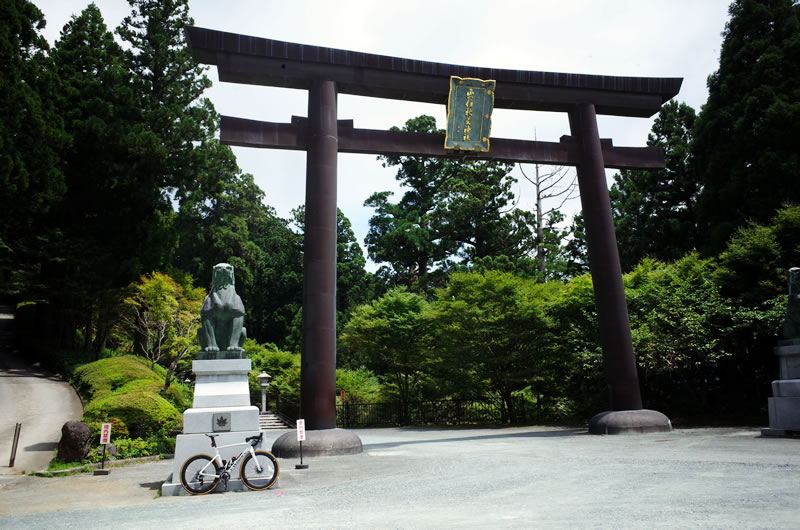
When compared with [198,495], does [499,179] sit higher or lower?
higher

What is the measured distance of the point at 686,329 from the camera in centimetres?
1627

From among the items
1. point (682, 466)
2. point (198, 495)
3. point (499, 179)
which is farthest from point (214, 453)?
point (499, 179)

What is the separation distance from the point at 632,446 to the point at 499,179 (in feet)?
87.1

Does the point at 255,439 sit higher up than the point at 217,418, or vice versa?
the point at 217,418

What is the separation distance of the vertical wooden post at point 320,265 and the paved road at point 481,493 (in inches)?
54.6

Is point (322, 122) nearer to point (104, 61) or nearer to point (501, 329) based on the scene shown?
point (501, 329)

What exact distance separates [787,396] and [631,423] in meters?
3.22

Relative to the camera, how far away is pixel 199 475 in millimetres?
7430

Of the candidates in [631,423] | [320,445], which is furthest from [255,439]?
[631,423]

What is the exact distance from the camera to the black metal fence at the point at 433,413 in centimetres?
2270

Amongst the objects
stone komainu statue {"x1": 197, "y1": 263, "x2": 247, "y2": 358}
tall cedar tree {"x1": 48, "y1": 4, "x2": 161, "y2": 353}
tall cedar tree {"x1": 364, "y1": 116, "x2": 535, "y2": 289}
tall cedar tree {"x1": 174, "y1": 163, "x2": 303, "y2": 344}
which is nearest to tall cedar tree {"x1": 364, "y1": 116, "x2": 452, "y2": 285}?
tall cedar tree {"x1": 364, "y1": 116, "x2": 535, "y2": 289}

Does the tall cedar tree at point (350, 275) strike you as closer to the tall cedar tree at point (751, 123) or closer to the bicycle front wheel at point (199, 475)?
the tall cedar tree at point (751, 123)

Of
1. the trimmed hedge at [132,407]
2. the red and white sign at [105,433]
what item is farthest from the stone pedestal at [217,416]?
the trimmed hedge at [132,407]

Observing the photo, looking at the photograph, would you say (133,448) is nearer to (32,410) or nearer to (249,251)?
(32,410)
